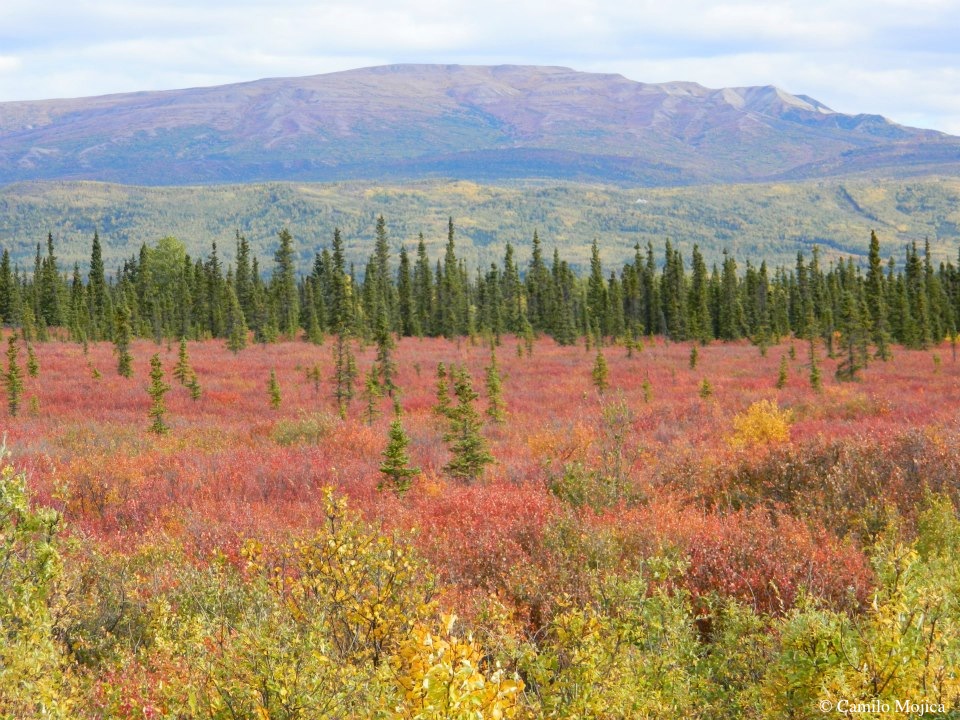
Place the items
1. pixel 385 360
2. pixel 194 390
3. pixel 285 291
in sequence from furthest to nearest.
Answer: pixel 285 291 < pixel 385 360 < pixel 194 390

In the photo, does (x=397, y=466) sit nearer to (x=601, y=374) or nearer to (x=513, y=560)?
(x=513, y=560)

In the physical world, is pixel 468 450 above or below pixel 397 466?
below

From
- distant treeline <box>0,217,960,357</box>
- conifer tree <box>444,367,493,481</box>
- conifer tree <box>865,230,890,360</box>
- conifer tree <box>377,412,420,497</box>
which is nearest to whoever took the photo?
conifer tree <box>377,412,420,497</box>

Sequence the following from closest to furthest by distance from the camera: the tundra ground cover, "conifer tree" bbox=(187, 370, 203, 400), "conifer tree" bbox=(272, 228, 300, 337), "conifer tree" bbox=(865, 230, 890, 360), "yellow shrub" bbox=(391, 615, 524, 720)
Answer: "yellow shrub" bbox=(391, 615, 524, 720), the tundra ground cover, "conifer tree" bbox=(187, 370, 203, 400), "conifer tree" bbox=(865, 230, 890, 360), "conifer tree" bbox=(272, 228, 300, 337)

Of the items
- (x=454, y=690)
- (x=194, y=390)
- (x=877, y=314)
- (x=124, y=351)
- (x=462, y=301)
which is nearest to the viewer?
(x=454, y=690)

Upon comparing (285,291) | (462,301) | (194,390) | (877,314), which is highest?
(285,291)

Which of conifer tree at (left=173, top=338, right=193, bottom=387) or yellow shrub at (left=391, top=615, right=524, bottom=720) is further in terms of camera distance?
conifer tree at (left=173, top=338, right=193, bottom=387)

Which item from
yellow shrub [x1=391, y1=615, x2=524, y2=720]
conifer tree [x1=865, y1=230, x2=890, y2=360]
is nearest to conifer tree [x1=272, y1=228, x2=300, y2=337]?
conifer tree [x1=865, y1=230, x2=890, y2=360]

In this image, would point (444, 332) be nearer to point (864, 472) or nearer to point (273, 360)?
point (273, 360)

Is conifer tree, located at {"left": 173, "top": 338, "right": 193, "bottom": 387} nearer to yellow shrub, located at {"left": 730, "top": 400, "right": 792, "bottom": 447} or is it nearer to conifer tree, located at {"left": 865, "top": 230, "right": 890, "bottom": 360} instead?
yellow shrub, located at {"left": 730, "top": 400, "right": 792, "bottom": 447}

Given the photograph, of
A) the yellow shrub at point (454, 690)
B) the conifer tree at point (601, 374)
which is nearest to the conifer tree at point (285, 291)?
the conifer tree at point (601, 374)

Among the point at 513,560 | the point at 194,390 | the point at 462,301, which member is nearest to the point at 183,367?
the point at 194,390

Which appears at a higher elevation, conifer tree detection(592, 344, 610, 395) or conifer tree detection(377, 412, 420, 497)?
conifer tree detection(377, 412, 420, 497)

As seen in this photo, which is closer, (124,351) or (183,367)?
(183,367)
